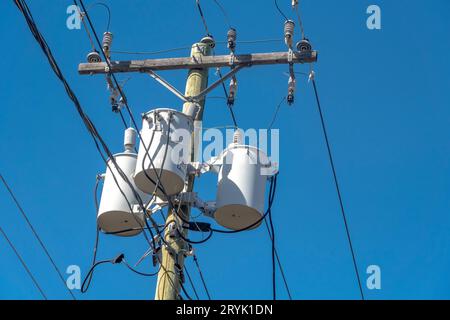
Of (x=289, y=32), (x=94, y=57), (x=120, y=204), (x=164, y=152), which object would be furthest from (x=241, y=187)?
(x=94, y=57)

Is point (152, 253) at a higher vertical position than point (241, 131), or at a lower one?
lower

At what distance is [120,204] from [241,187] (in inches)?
52.9

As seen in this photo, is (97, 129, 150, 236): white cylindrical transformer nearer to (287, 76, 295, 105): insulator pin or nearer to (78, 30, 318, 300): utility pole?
(78, 30, 318, 300): utility pole

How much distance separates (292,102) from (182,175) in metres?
1.68

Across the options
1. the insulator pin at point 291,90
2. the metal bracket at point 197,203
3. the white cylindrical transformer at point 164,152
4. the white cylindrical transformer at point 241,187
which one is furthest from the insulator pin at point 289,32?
the metal bracket at point 197,203

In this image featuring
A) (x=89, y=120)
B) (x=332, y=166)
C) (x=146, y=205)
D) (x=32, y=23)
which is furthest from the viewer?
(x=332, y=166)

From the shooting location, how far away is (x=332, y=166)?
12016mm

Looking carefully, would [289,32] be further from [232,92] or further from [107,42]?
[107,42]

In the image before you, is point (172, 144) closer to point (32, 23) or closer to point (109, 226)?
point (109, 226)

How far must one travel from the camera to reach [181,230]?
9555 mm

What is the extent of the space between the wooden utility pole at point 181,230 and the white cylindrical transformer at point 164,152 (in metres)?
0.28

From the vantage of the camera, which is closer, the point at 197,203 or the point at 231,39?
the point at 197,203
